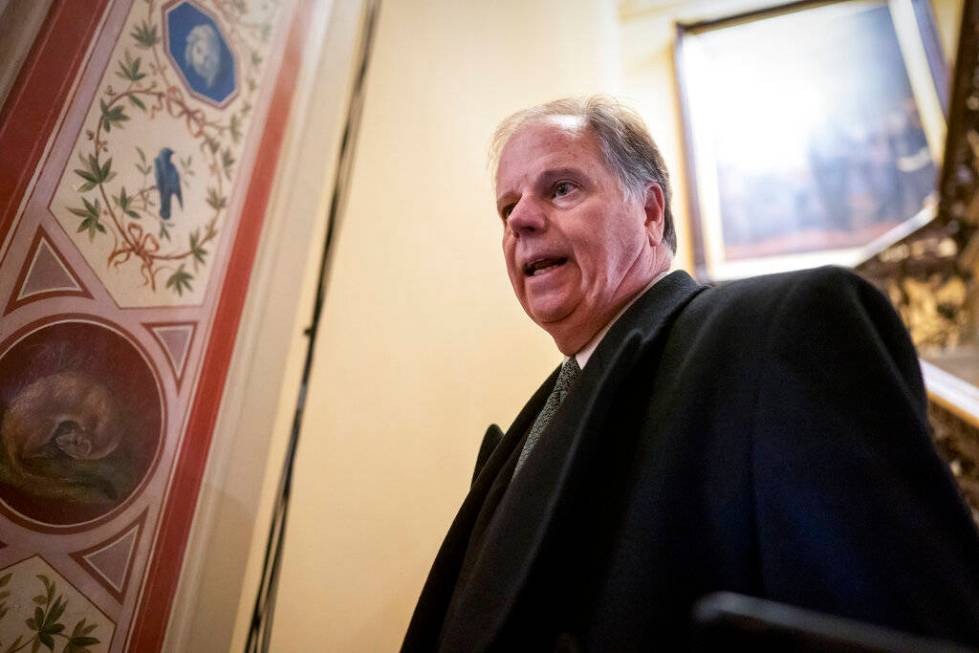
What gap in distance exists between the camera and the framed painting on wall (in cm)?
317

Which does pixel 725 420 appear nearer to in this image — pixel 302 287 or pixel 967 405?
pixel 302 287

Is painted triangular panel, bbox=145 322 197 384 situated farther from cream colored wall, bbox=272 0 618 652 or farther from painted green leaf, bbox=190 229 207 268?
cream colored wall, bbox=272 0 618 652

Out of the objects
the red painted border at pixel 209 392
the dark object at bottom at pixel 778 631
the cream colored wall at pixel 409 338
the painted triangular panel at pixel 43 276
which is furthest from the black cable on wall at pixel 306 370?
the dark object at bottom at pixel 778 631

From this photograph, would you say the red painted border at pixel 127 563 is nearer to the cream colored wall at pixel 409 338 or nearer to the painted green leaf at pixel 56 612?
the painted green leaf at pixel 56 612

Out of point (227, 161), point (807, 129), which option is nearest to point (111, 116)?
point (227, 161)

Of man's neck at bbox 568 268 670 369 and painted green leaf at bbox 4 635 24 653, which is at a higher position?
man's neck at bbox 568 268 670 369

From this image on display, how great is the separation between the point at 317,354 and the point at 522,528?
2.16 feet

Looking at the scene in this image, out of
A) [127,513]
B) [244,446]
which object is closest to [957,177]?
[244,446]

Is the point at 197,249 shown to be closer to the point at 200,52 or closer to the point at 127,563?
the point at 200,52

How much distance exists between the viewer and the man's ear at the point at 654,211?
0.86 m

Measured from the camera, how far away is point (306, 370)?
1018 mm

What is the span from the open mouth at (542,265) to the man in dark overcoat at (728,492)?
17cm

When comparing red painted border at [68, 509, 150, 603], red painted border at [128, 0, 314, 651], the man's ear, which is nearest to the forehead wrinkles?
the man's ear

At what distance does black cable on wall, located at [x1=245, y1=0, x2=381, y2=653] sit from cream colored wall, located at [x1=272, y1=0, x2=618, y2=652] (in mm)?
23
